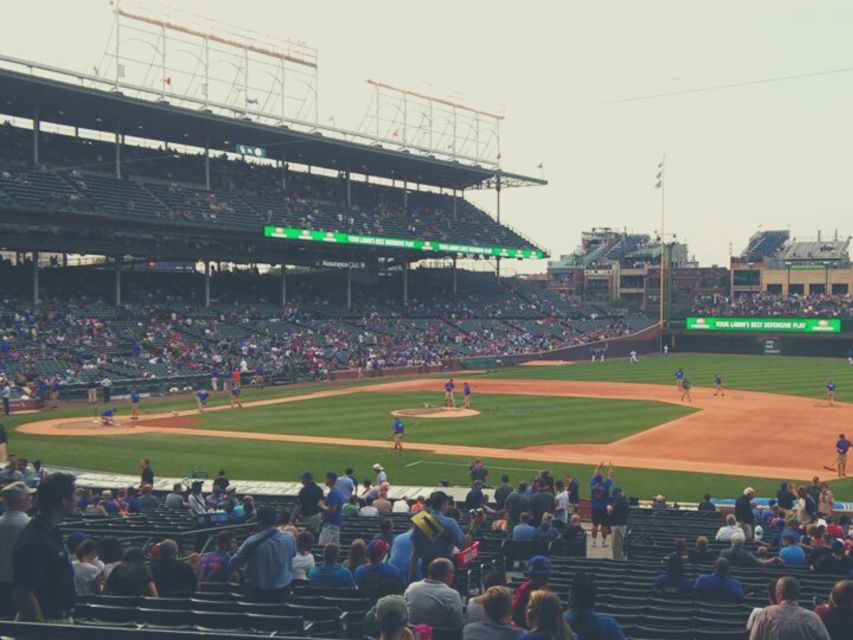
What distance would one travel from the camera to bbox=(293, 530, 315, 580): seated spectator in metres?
9.23

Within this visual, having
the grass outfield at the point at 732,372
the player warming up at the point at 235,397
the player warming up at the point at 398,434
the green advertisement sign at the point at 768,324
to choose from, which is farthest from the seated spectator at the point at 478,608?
the green advertisement sign at the point at 768,324

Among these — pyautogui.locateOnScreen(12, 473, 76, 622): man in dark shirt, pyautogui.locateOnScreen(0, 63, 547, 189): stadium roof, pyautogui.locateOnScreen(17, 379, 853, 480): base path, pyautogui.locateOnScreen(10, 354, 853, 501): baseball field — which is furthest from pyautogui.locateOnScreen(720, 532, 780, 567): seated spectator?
pyautogui.locateOnScreen(0, 63, 547, 189): stadium roof

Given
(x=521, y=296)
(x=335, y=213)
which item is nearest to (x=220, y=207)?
(x=335, y=213)

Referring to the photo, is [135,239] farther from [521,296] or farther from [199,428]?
[521,296]

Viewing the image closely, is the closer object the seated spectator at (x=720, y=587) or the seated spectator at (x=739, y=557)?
the seated spectator at (x=720, y=587)

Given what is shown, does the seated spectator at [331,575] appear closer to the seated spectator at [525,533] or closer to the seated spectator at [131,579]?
the seated spectator at [131,579]

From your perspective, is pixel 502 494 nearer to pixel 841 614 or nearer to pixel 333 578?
pixel 333 578

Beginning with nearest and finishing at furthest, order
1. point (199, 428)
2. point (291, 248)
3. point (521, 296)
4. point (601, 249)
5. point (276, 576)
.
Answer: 1. point (276, 576)
2. point (199, 428)
3. point (291, 248)
4. point (521, 296)
5. point (601, 249)

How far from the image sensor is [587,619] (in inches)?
219

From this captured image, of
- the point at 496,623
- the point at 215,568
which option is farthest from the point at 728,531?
the point at 496,623

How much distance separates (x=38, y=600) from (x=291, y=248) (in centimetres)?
6706

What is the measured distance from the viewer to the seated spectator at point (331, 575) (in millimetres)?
8211

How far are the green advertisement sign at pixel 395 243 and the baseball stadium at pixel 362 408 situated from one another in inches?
9.7

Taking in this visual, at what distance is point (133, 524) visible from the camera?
1289 cm
